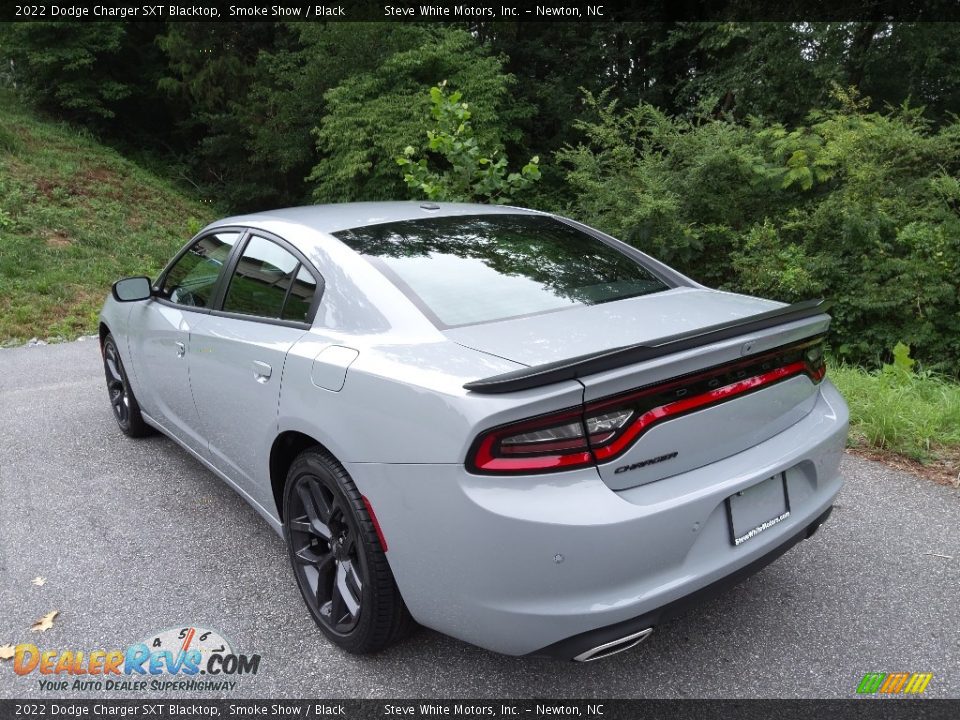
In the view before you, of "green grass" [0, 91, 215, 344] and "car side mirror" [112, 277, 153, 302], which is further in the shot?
"green grass" [0, 91, 215, 344]

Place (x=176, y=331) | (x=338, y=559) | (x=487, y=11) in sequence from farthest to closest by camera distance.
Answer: (x=487, y=11) < (x=176, y=331) < (x=338, y=559)

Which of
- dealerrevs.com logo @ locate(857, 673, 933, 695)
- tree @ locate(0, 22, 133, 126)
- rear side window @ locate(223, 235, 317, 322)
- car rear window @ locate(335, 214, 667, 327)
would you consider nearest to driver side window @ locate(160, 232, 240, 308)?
rear side window @ locate(223, 235, 317, 322)

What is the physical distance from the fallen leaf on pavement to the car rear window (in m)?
1.79

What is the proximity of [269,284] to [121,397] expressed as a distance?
231 cm

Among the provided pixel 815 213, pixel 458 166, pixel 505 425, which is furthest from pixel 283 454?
pixel 815 213

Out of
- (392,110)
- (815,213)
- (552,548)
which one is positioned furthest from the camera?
(392,110)

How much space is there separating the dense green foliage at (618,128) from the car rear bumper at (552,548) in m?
4.88

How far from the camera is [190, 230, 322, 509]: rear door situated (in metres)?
2.57

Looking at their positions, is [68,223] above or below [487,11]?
below

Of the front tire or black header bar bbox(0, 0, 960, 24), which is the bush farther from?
black header bar bbox(0, 0, 960, 24)

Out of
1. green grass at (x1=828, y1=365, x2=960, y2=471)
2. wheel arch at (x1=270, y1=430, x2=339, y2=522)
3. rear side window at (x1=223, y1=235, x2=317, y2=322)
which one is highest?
rear side window at (x1=223, y1=235, x2=317, y2=322)

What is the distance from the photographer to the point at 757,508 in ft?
6.78

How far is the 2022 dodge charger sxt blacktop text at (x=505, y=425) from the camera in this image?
179 cm

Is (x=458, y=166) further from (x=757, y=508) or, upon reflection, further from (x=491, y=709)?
(x=491, y=709)
